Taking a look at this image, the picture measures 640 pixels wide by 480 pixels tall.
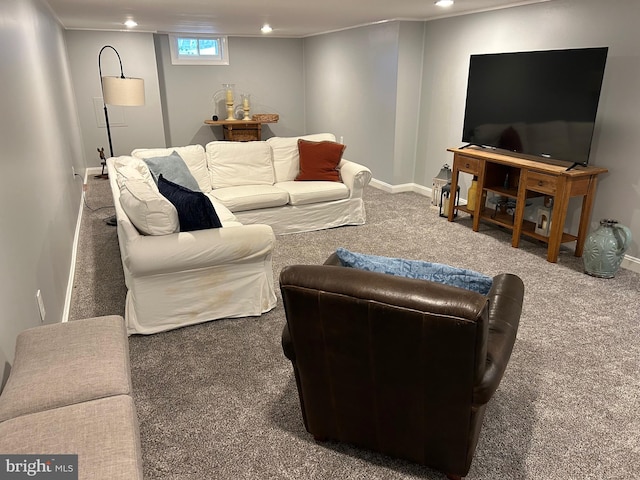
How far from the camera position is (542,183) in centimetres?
382

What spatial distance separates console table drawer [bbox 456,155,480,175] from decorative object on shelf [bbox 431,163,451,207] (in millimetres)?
511

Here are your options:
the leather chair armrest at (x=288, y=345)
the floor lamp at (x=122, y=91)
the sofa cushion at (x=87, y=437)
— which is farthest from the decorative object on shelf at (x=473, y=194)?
the sofa cushion at (x=87, y=437)

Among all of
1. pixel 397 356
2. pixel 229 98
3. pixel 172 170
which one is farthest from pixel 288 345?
pixel 229 98

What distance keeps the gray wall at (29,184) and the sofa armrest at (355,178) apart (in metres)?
2.60

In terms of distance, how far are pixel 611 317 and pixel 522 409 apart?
50.5 inches

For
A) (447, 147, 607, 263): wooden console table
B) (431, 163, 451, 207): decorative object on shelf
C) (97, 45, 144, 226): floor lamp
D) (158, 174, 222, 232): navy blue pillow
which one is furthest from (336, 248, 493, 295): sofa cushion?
(97, 45, 144, 226): floor lamp

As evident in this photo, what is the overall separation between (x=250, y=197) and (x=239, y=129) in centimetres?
396

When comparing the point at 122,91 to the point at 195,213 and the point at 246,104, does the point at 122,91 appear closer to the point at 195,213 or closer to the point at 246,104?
the point at 195,213

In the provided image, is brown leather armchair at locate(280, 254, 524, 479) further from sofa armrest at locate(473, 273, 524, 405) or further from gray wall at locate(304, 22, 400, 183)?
gray wall at locate(304, 22, 400, 183)

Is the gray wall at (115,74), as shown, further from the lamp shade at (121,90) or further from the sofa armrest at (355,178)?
the sofa armrest at (355,178)

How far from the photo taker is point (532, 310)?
3.03 metres

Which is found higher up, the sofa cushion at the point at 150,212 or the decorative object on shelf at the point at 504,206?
the sofa cushion at the point at 150,212

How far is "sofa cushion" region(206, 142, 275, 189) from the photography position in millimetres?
4625

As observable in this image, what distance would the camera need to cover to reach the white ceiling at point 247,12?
4.28 meters
